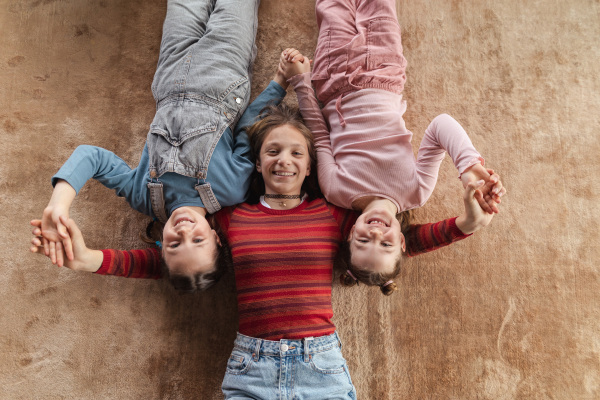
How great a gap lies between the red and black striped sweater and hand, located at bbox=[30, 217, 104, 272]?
0.10 ft

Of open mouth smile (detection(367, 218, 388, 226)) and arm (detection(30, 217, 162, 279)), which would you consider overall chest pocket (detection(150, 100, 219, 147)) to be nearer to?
arm (detection(30, 217, 162, 279))

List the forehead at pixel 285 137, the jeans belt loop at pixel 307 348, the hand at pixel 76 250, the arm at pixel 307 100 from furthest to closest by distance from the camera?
the arm at pixel 307 100 < the forehead at pixel 285 137 < the jeans belt loop at pixel 307 348 < the hand at pixel 76 250

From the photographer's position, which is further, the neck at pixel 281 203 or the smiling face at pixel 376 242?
the neck at pixel 281 203

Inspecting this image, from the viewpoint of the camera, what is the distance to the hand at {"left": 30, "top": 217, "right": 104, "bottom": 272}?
3.46 ft

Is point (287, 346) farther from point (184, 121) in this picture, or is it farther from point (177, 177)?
point (184, 121)

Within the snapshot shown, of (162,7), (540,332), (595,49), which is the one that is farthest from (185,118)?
(595,49)

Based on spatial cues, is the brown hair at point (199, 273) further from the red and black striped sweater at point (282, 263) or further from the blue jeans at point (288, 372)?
the blue jeans at point (288, 372)

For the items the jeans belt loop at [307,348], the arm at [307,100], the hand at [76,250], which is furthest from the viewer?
the arm at [307,100]

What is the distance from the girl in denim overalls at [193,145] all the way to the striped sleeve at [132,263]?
11 centimetres

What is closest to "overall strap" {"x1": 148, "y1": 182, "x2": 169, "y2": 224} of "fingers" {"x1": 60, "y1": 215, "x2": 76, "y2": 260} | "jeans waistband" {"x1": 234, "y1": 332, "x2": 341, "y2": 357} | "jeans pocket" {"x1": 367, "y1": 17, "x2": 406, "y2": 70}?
"fingers" {"x1": 60, "y1": 215, "x2": 76, "y2": 260}

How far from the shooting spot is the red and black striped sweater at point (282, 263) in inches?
46.9

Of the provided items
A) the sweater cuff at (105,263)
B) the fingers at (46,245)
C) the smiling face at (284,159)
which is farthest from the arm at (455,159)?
the fingers at (46,245)

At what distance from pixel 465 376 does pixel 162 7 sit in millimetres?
1766

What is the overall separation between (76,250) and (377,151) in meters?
0.94
